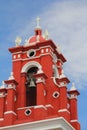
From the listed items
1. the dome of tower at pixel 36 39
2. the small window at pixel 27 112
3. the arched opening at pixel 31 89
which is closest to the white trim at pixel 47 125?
the small window at pixel 27 112

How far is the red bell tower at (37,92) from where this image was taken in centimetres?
3017

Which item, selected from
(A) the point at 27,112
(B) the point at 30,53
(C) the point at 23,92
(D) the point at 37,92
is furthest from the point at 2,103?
(B) the point at 30,53

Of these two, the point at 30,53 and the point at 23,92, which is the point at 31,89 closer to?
the point at 23,92

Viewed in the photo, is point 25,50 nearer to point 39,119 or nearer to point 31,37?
point 31,37

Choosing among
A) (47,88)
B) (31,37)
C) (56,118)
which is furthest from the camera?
(31,37)

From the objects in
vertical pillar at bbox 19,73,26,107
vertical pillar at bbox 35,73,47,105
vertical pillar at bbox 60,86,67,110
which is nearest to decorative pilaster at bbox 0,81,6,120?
vertical pillar at bbox 19,73,26,107

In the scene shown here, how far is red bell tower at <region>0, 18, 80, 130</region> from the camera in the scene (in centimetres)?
3017

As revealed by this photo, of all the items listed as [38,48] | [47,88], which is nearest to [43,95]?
[47,88]

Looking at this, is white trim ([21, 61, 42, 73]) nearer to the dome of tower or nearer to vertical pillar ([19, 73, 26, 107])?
vertical pillar ([19, 73, 26, 107])

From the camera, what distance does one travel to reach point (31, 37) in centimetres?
3412

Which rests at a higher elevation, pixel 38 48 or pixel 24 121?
pixel 38 48

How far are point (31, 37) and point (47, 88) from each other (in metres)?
3.90

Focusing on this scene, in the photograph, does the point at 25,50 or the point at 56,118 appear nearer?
the point at 56,118

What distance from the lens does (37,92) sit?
3077 cm
